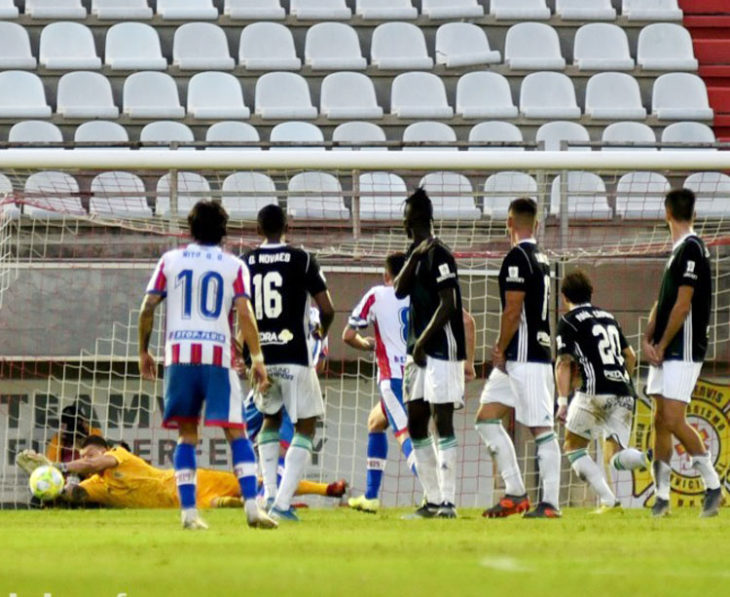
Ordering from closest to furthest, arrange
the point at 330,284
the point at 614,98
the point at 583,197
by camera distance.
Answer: the point at 330,284
the point at 583,197
the point at 614,98

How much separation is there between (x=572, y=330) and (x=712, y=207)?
451 cm

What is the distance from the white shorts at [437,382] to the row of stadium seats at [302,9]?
32.1 ft

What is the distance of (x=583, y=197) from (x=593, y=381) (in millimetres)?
4444

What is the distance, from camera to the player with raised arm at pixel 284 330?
8984 millimetres

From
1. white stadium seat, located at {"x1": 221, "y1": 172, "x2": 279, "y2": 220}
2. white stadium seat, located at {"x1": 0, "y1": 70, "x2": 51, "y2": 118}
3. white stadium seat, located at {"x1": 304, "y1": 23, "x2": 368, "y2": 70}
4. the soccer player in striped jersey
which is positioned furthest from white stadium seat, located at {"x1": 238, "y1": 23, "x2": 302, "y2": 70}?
the soccer player in striped jersey

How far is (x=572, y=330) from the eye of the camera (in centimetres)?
1078

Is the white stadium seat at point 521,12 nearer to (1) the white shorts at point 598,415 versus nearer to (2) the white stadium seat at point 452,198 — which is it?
(2) the white stadium seat at point 452,198

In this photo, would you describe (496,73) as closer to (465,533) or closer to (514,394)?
(514,394)

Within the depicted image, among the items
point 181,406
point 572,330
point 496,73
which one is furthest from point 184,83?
point 181,406

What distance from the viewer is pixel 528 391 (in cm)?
937

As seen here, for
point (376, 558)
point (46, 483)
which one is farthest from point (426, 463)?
point (46, 483)

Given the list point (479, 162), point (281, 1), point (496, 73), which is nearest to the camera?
point (479, 162)

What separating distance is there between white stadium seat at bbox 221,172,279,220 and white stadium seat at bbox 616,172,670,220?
323cm

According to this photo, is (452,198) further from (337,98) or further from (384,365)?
(384,365)
